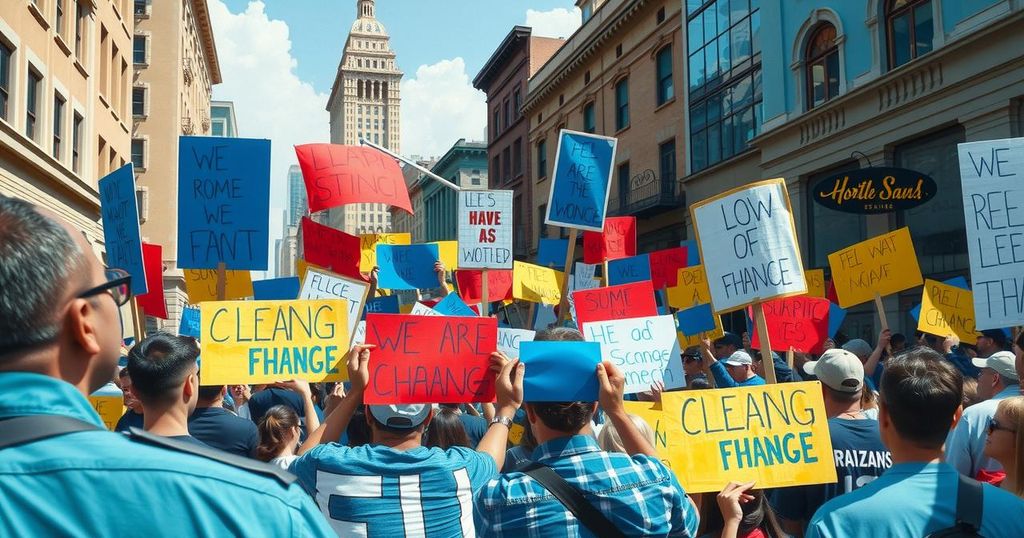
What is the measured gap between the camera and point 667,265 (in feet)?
45.3

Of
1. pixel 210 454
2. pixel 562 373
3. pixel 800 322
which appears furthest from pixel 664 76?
pixel 210 454

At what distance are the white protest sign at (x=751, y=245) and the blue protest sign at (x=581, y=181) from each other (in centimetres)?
363

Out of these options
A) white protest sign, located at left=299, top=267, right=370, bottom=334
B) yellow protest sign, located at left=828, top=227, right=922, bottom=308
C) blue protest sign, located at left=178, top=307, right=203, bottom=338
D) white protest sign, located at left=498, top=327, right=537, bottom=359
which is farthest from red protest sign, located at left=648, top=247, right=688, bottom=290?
white protest sign, located at left=299, top=267, right=370, bottom=334

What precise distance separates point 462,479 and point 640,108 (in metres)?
27.3

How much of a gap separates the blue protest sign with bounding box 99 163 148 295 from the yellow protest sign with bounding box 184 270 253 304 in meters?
1.83

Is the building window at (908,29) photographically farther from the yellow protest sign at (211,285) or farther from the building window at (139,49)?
the building window at (139,49)

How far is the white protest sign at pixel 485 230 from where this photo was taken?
9891 millimetres

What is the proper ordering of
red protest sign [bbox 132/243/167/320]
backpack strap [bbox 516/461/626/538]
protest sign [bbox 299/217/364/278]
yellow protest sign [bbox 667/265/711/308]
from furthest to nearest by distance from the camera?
yellow protest sign [bbox 667/265/711/308], red protest sign [bbox 132/243/167/320], protest sign [bbox 299/217/364/278], backpack strap [bbox 516/461/626/538]

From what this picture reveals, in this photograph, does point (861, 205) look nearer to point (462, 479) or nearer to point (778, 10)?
point (778, 10)

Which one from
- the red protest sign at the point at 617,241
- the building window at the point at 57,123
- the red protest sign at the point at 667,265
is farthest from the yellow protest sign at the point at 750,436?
the building window at the point at 57,123

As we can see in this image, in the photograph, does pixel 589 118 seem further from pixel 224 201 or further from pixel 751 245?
pixel 751 245

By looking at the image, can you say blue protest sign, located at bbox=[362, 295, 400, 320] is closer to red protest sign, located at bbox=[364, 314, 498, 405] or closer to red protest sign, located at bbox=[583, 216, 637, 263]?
red protest sign, located at bbox=[364, 314, 498, 405]

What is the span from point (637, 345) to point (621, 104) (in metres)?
26.9

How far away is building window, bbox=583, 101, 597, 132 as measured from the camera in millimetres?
33156
